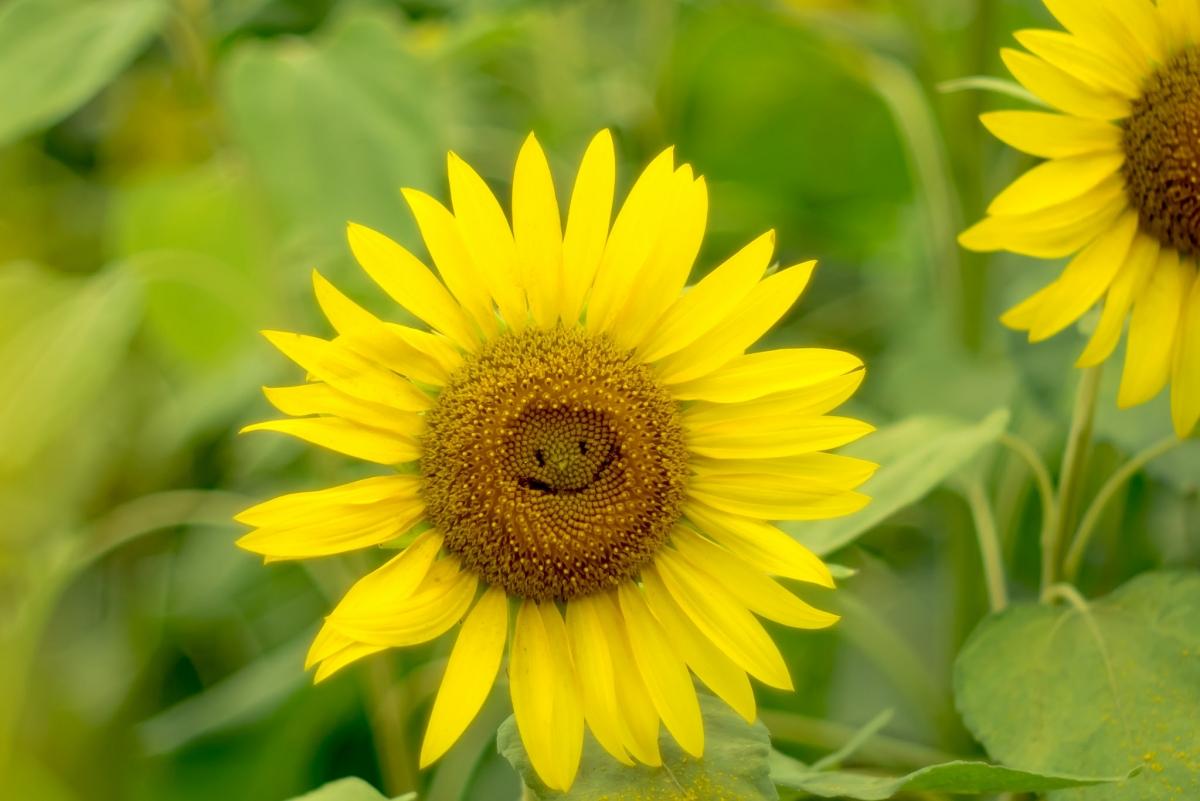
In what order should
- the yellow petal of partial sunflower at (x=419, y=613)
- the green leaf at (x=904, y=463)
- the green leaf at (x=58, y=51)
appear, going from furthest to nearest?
the green leaf at (x=58, y=51), the green leaf at (x=904, y=463), the yellow petal of partial sunflower at (x=419, y=613)

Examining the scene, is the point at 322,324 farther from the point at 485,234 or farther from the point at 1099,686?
the point at 1099,686

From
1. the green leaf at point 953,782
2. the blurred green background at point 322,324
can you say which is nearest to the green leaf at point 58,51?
the blurred green background at point 322,324

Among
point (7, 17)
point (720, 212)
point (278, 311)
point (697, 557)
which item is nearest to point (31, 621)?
point (278, 311)

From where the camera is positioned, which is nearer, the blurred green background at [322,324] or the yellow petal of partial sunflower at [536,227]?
the yellow petal of partial sunflower at [536,227]

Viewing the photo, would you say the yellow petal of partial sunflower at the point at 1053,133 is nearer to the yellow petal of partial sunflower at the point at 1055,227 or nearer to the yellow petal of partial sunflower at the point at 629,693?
the yellow petal of partial sunflower at the point at 1055,227

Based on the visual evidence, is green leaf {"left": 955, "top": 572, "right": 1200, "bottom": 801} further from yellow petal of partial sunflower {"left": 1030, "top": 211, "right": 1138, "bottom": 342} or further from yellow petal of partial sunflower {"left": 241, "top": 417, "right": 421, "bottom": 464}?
yellow petal of partial sunflower {"left": 241, "top": 417, "right": 421, "bottom": 464}

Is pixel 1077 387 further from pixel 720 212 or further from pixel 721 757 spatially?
pixel 720 212

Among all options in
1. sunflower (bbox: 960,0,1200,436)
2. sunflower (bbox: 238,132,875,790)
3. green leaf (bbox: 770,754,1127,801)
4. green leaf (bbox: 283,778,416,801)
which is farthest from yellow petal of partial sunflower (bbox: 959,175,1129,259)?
green leaf (bbox: 283,778,416,801)
